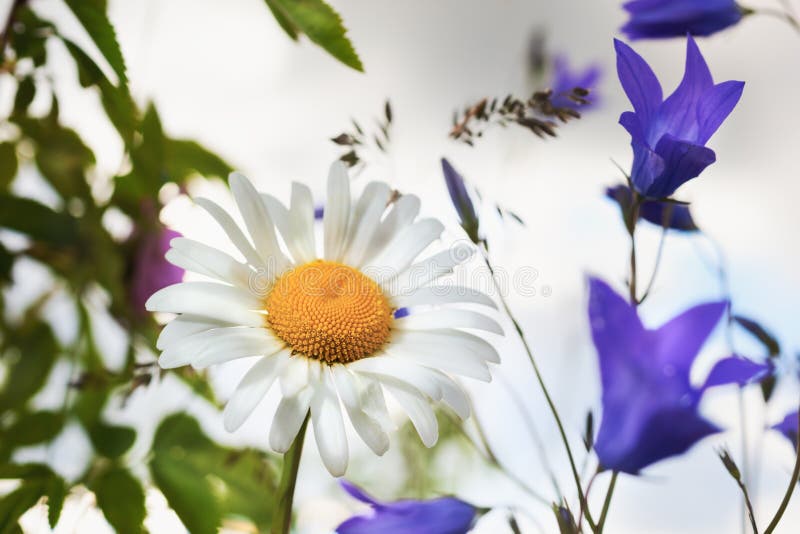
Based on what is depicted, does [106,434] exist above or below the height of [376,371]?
below

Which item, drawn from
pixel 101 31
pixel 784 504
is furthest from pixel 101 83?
pixel 784 504

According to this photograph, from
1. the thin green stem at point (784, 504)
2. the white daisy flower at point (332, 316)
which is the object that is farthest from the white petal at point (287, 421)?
the thin green stem at point (784, 504)

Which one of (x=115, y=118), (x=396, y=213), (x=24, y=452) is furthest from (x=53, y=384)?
(x=396, y=213)

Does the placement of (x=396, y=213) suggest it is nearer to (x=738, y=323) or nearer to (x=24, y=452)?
(x=738, y=323)

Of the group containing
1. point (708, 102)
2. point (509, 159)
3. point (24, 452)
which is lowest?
point (24, 452)

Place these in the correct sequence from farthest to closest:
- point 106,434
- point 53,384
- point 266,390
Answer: point 53,384 < point 106,434 < point 266,390

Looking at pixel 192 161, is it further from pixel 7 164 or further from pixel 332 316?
pixel 332 316
